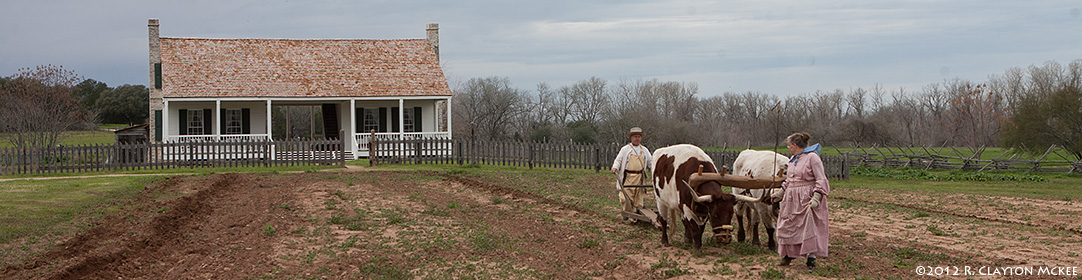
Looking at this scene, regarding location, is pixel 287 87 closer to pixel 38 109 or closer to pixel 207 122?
pixel 207 122

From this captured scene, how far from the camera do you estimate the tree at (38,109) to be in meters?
Result: 33.0

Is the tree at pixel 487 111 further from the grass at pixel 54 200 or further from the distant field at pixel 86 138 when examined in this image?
the grass at pixel 54 200

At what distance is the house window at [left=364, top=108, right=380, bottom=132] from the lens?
31.4 metres

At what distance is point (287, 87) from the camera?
2917 centimetres

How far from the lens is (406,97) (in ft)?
96.3

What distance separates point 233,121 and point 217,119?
2.04 metres

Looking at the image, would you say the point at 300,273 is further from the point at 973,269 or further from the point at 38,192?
the point at 38,192

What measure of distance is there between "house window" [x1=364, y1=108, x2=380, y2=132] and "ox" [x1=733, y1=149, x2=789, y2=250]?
75.8 feet

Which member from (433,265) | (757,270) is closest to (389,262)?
(433,265)

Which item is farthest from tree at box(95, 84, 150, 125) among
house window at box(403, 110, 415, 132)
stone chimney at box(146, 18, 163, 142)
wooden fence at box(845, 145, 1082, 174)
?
wooden fence at box(845, 145, 1082, 174)

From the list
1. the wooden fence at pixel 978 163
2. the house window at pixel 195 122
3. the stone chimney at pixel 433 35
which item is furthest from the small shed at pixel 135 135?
the wooden fence at pixel 978 163

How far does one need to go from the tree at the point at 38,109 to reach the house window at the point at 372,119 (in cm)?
1336

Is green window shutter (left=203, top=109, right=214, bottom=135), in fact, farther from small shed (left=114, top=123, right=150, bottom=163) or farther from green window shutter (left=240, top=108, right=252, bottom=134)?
small shed (left=114, top=123, right=150, bottom=163)

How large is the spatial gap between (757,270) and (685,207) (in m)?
1.16
